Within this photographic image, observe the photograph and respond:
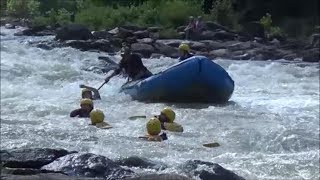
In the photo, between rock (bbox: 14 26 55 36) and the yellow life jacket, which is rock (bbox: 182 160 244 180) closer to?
the yellow life jacket

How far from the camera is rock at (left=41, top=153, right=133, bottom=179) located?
4.57m

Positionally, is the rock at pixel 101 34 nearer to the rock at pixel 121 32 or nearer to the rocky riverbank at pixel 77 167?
the rock at pixel 121 32

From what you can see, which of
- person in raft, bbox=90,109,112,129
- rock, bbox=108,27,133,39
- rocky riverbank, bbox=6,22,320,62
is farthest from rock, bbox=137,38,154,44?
person in raft, bbox=90,109,112,129

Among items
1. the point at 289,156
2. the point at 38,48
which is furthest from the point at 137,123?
the point at 38,48

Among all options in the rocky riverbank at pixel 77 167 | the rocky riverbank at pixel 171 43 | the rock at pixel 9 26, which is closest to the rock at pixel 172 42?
the rocky riverbank at pixel 171 43

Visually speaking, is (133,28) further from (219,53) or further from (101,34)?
(219,53)

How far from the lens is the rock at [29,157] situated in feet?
15.2

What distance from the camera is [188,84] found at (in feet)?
31.8

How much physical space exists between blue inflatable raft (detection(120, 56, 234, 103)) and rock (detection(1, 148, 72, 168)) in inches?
185

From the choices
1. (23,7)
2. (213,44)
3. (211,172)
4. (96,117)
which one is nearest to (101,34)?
(213,44)

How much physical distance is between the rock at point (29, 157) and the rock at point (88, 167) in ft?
0.28

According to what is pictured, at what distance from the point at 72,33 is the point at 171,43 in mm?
3123

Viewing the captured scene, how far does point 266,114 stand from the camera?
8.90 meters

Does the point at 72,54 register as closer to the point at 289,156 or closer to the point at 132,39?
the point at 132,39
